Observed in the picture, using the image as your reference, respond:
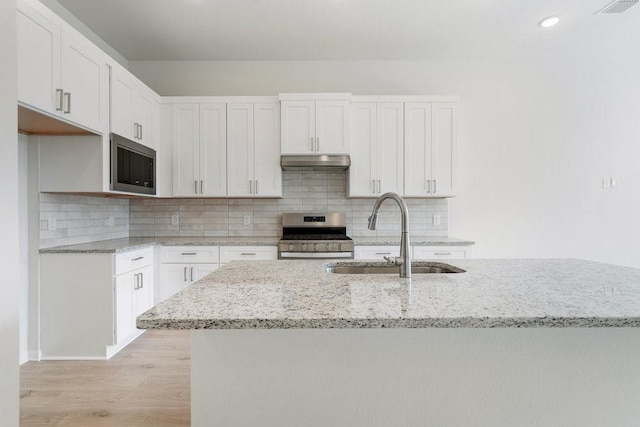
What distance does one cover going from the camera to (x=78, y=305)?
8.82 ft

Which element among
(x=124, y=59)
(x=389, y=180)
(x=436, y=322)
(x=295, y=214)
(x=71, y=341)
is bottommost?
(x=71, y=341)

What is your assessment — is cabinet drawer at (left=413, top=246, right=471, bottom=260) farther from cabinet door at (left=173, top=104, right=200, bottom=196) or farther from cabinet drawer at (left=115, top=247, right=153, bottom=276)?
cabinet drawer at (left=115, top=247, right=153, bottom=276)

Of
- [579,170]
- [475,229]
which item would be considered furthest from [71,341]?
[579,170]

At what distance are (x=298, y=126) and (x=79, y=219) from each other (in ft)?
7.21

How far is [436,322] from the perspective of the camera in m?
0.90

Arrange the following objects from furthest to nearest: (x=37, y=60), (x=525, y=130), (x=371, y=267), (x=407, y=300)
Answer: (x=525, y=130) < (x=37, y=60) < (x=371, y=267) < (x=407, y=300)

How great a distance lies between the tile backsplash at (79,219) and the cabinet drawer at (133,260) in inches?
20.8

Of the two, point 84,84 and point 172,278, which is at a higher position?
point 84,84

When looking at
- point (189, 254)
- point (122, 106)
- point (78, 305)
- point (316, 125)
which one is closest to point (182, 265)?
point (189, 254)

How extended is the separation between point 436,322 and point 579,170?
4.23 meters

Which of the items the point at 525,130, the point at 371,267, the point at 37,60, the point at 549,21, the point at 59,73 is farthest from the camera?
the point at 525,130

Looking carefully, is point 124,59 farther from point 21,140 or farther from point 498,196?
point 498,196

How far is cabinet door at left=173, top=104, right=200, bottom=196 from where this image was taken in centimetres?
364

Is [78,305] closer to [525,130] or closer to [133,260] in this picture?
[133,260]
